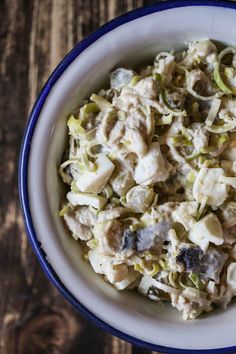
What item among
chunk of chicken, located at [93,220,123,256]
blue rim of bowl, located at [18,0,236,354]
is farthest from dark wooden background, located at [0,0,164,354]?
chunk of chicken, located at [93,220,123,256]

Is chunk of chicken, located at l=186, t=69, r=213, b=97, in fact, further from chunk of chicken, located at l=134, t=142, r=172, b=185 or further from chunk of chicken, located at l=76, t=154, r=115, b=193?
chunk of chicken, located at l=76, t=154, r=115, b=193

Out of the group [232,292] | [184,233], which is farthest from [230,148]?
[232,292]

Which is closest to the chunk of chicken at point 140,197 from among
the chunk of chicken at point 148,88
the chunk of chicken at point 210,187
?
the chunk of chicken at point 210,187

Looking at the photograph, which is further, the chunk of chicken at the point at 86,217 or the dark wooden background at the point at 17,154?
the dark wooden background at the point at 17,154

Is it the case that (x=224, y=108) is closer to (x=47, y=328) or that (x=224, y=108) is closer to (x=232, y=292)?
(x=232, y=292)

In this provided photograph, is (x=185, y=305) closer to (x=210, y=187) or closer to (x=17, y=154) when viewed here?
(x=210, y=187)

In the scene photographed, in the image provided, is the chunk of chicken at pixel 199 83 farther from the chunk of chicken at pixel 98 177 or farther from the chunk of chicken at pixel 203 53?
the chunk of chicken at pixel 98 177

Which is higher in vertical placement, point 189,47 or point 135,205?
point 189,47
